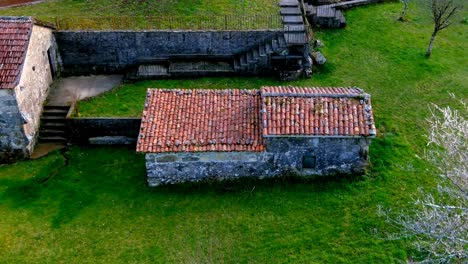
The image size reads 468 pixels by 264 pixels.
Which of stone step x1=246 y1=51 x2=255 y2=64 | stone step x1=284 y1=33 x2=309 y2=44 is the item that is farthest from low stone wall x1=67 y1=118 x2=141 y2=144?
stone step x1=284 y1=33 x2=309 y2=44

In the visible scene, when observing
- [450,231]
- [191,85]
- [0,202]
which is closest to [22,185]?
[0,202]

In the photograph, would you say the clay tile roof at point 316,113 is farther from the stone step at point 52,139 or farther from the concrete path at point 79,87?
the concrete path at point 79,87

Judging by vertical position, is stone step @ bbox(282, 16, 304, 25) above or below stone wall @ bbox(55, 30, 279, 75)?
above

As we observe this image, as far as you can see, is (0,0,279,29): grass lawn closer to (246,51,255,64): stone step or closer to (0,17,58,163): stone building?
(246,51,255,64): stone step

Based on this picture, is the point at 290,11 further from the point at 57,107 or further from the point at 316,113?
the point at 57,107

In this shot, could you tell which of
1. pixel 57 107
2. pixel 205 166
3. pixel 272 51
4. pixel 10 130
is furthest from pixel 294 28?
pixel 10 130

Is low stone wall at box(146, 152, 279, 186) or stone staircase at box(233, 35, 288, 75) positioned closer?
low stone wall at box(146, 152, 279, 186)

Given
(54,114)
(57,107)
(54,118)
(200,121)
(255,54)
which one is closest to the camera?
(200,121)
